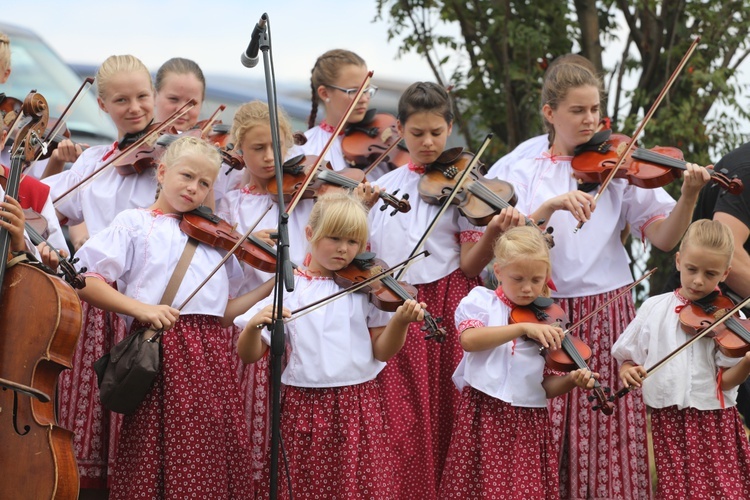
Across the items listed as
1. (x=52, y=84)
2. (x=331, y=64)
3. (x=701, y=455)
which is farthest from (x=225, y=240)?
(x=52, y=84)

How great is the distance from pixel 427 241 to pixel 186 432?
1.08 metres

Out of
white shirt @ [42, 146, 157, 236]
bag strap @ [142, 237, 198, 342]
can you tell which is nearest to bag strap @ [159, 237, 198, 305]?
bag strap @ [142, 237, 198, 342]

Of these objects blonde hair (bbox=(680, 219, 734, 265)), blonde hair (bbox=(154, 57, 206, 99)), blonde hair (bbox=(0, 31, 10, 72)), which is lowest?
blonde hair (bbox=(680, 219, 734, 265))

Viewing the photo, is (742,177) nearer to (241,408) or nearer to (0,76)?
(241,408)

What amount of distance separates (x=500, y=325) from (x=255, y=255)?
0.82 m

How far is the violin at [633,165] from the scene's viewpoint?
12.9 feet

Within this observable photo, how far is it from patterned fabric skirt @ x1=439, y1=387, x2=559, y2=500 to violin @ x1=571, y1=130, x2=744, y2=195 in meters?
0.84

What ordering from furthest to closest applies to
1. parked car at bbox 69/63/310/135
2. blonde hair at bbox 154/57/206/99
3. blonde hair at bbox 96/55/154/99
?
parked car at bbox 69/63/310/135, blonde hair at bbox 154/57/206/99, blonde hair at bbox 96/55/154/99

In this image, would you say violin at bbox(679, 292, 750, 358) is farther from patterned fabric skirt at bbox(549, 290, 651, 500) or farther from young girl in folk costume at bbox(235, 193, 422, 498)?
young girl in folk costume at bbox(235, 193, 422, 498)

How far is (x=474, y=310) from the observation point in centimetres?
381

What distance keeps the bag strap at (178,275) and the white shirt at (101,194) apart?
0.50 metres

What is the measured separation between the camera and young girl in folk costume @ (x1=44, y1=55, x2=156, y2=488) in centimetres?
A: 405

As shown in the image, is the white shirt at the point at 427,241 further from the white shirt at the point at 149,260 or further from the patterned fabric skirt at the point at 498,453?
the white shirt at the point at 149,260

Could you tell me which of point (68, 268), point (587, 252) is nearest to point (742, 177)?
point (587, 252)
